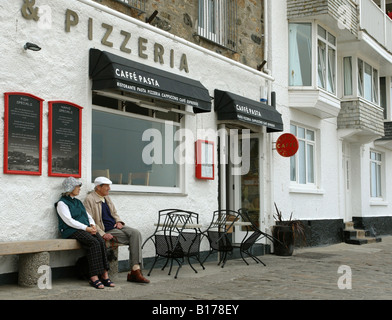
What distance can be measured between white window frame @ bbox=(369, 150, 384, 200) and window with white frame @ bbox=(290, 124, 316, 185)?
16.4 feet

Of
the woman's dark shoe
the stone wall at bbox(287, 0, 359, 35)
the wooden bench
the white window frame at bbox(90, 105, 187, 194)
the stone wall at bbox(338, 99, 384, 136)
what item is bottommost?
the woman's dark shoe

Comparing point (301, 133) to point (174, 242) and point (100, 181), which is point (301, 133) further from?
point (100, 181)

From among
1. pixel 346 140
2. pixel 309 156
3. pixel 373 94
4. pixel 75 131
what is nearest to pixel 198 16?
pixel 75 131

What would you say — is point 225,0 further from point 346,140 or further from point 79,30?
point 346,140

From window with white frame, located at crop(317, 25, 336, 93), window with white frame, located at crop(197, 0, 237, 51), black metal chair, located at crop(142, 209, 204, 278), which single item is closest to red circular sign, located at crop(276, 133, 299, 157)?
window with white frame, located at crop(197, 0, 237, 51)

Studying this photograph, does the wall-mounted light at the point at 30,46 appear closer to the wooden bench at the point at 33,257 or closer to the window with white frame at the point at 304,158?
the wooden bench at the point at 33,257

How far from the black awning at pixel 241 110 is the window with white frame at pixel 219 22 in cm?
126

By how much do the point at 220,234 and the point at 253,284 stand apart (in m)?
1.98

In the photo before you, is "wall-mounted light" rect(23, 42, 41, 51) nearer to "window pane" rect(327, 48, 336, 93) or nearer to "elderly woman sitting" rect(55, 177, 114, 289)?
"elderly woman sitting" rect(55, 177, 114, 289)

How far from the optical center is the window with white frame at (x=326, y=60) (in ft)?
48.9

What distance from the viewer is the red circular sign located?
490 inches

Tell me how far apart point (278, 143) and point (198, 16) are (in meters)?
3.51

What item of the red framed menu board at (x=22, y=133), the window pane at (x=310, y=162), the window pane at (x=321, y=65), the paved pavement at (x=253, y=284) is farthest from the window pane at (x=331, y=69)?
the red framed menu board at (x=22, y=133)

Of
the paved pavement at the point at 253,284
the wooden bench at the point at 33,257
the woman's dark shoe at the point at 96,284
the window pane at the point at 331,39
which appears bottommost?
the paved pavement at the point at 253,284
